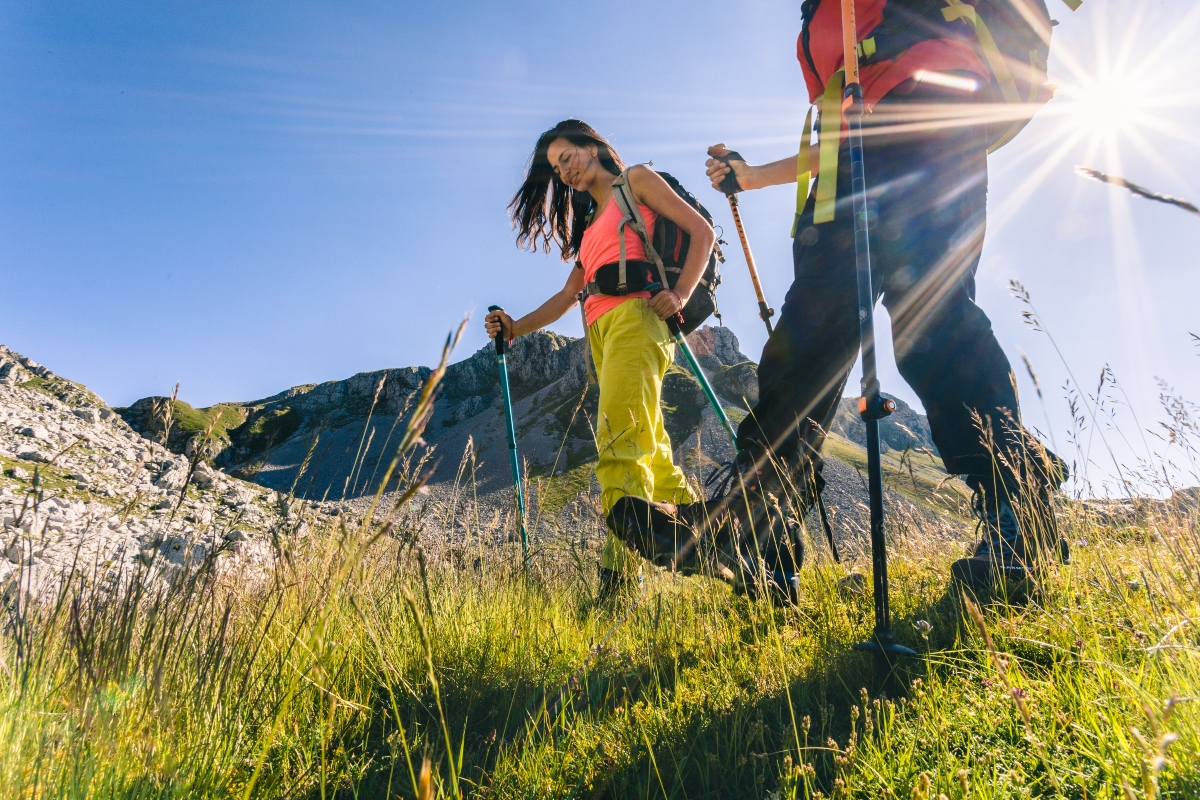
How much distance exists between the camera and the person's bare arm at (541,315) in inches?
191

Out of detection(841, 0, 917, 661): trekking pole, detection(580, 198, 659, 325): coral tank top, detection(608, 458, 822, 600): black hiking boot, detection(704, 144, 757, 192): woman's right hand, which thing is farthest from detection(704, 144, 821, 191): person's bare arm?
detection(608, 458, 822, 600): black hiking boot

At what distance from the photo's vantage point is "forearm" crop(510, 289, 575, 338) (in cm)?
494

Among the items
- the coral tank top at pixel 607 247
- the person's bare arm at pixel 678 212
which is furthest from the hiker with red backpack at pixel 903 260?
the coral tank top at pixel 607 247

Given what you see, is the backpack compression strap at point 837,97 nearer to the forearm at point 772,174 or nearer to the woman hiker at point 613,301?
the forearm at point 772,174

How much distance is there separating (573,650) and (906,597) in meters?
1.65

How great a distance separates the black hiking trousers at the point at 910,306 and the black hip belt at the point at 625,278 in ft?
3.80

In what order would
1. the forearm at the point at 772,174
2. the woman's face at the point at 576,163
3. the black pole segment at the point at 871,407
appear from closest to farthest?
1. the black pole segment at the point at 871,407
2. the forearm at the point at 772,174
3. the woman's face at the point at 576,163

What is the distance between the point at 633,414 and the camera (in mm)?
3471

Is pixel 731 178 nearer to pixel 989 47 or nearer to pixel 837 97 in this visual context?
pixel 837 97

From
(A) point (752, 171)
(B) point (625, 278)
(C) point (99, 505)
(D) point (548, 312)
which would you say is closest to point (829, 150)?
(A) point (752, 171)

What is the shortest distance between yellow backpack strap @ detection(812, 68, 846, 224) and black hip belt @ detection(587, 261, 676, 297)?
1269mm

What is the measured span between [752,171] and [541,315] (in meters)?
2.20

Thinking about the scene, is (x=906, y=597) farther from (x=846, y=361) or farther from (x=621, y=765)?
(x=621, y=765)

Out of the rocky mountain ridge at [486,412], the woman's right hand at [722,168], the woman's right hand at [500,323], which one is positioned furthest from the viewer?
the rocky mountain ridge at [486,412]
